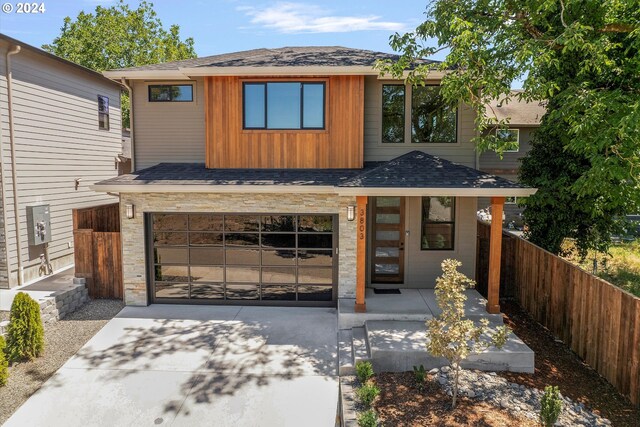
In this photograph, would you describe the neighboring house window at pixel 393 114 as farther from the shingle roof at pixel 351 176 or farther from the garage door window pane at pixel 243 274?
the garage door window pane at pixel 243 274

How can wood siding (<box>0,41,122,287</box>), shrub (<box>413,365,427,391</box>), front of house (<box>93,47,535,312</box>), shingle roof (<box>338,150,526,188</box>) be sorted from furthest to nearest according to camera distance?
wood siding (<box>0,41,122,287</box>) < front of house (<box>93,47,535,312</box>) < shingle roof (<box>338,150,526,188</box>) < shrub (<box>413,365,427,391</box>)

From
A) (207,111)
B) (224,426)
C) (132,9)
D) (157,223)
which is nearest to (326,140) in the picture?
(207,111)

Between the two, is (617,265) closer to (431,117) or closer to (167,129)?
(431,117)

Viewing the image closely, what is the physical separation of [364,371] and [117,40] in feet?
101

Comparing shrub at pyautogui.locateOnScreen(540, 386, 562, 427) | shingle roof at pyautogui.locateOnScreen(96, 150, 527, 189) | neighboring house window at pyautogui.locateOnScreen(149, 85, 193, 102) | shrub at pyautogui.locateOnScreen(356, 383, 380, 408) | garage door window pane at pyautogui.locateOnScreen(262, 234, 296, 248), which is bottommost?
shrub at pyautogui.locateOnScreen(356, 383, 380, 408)

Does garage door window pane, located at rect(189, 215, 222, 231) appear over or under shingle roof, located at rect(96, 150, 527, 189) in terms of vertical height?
under

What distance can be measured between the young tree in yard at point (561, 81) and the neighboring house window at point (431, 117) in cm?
48

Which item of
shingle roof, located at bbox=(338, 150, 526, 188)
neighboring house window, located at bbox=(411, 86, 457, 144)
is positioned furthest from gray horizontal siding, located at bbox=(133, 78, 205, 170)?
neighboring house window, located at bbox=(411, 86, 457, 144)

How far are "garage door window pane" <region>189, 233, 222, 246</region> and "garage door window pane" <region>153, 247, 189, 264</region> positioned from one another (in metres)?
0.32

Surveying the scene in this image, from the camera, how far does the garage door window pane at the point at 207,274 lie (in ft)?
33.5

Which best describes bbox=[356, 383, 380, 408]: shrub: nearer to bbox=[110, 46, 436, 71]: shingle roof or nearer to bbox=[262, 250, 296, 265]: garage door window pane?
bbox=[262, 250, 296, 265]: garage door window pane

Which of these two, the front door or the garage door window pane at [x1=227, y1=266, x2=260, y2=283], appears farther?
the front door

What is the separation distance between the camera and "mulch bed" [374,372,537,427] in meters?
5.31

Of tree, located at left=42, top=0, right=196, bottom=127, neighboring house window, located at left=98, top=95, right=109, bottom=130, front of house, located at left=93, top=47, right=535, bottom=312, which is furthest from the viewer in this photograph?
tree, located at left=42, top=0, right=196, bottom=127
